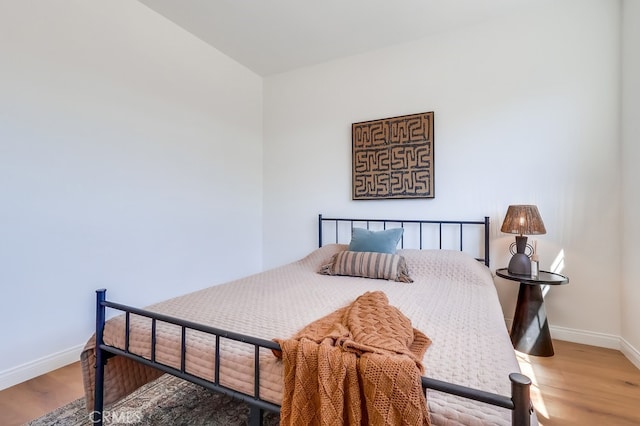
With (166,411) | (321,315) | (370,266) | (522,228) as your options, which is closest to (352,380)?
(321,315)

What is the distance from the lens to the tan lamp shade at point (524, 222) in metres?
2.16

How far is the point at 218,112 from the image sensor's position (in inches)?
126

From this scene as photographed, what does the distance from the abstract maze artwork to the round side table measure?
1.02 meters

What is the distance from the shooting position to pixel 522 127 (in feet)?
8.23

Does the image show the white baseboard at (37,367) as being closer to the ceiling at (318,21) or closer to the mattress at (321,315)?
the mattress at (321,315)

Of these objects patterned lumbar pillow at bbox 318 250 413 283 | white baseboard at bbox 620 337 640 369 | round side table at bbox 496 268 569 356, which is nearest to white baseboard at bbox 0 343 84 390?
patterned lumbar pillow at bbox 318 250 413 283

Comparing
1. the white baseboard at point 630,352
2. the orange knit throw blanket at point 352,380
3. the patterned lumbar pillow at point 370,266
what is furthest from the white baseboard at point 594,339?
the orange knit throw blanket at point 352,380

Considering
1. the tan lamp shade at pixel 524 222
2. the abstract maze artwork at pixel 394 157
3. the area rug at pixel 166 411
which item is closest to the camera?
the area rug at pixel 166 411

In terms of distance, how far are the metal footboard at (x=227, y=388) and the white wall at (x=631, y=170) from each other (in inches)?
83.0

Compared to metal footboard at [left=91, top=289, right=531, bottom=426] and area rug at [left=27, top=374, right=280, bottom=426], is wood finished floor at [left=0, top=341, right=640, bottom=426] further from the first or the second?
metal footboard at [left=91, top=289, right=531, bottom=426]

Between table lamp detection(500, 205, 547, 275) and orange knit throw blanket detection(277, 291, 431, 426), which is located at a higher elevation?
table lamp detection(500, 205, 547, 275)

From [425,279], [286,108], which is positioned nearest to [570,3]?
[425,279]

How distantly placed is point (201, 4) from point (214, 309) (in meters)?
2.33

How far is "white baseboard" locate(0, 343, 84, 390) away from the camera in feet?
5.96
